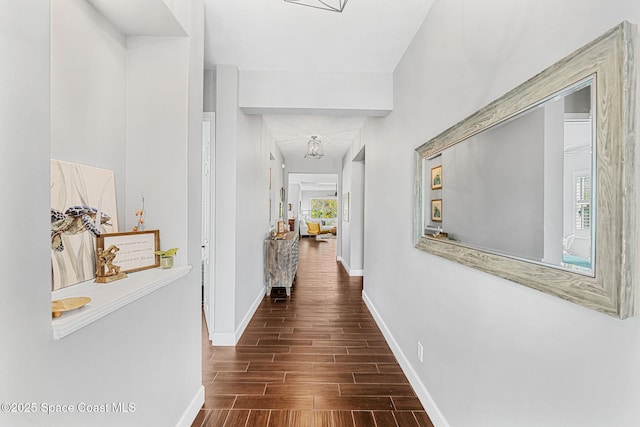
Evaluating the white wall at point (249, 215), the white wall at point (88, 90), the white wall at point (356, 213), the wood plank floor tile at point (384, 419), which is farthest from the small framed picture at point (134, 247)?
the white wall at point (356, 213)

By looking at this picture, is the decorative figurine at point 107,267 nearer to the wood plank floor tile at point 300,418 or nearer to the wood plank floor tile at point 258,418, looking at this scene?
the wood plank floor tile at point 258,418

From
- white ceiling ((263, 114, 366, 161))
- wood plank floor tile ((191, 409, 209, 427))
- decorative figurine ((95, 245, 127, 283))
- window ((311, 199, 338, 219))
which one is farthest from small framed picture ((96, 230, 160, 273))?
window ((311, 199, 338, 219))

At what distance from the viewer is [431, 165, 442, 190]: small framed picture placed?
6.07 ft

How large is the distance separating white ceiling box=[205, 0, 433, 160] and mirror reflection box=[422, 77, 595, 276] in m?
1.18

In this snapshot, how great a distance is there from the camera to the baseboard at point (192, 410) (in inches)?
68.2

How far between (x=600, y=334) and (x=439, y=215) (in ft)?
3.58

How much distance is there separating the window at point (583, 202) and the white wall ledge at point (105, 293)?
1509mm

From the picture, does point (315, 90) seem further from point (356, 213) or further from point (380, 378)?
point (356, 213)

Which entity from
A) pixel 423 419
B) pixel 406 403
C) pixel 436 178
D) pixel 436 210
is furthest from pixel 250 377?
pixel 436 178

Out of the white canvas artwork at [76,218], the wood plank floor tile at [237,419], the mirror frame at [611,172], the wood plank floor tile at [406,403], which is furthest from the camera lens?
the wood plank floor tile at [406,403]

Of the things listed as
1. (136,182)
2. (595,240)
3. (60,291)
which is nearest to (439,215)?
(595,240)

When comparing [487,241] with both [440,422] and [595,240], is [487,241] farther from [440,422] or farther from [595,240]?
[440,422]

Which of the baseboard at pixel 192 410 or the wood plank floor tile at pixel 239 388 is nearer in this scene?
the baseboard at pixel 192 410

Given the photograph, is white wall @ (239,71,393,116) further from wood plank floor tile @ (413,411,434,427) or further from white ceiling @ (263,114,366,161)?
wood plank floor tile @ (413,411,434,427)
